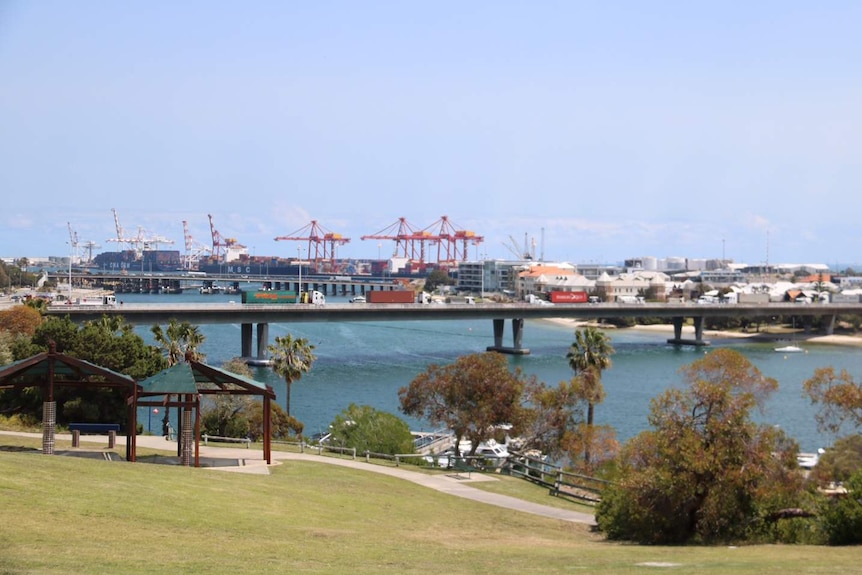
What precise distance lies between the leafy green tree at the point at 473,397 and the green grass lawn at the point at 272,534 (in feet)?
47.9

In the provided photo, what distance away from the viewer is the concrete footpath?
2808 centimetres

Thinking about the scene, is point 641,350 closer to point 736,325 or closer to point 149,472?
point 736,325

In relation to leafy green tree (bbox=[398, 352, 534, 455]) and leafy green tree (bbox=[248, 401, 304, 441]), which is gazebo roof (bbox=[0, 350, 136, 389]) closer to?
leafy green tree (bbox=[248, 401, 304, 441])

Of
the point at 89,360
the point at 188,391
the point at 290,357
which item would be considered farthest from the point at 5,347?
the point at 188,391

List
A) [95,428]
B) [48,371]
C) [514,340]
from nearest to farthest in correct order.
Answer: [48,371] < [95,428] < [514,340]

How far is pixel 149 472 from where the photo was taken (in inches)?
920

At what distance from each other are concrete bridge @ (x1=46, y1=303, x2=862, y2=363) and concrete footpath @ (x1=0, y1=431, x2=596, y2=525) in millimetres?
52096

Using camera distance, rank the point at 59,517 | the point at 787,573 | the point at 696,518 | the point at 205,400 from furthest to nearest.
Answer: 1. the point at 205,400
2. the point at 696,518
3. the point at 59,517
4. the point at 787,573

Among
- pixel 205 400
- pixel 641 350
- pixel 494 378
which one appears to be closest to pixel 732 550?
pixel 494 378

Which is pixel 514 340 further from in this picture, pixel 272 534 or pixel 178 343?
pixel 272 534

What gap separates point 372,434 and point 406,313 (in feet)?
259

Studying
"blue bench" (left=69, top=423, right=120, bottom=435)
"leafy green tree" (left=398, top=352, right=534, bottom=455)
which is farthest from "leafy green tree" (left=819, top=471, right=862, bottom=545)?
"blue bench" (left=69, top=423, right=120, bottom=435)

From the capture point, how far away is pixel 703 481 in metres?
23.5

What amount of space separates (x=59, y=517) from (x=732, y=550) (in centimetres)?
1358
